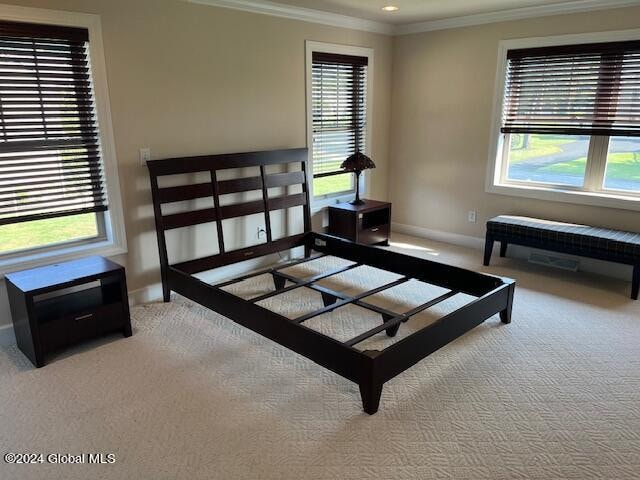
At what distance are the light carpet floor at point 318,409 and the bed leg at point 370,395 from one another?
0.05 meters

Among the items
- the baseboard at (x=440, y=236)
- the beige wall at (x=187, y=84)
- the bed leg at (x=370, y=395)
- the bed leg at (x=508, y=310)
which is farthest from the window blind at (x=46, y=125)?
the baseboard at (x=440, y=236)

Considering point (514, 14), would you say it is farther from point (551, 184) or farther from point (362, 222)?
point (362, 222)

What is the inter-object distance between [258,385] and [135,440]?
0.68m

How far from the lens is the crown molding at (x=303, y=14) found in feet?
12.6

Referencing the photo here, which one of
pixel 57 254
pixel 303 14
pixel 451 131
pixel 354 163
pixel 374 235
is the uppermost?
pixel 303 14

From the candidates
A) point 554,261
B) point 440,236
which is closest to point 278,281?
point 440,236

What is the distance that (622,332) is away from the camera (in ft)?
10.5

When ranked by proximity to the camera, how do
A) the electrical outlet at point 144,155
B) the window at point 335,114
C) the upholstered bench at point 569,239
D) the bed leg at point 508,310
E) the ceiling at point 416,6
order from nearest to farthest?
the bed leg at point 508,310 < the electrical outlet at point 144,155 < the upholstered bench at point 569,239 < the ceiling at point 416,6 < the window at point 335,114

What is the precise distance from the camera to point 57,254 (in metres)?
3.24

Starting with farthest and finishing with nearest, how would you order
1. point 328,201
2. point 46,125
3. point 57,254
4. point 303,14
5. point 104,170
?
point 328,201 → point 303,14 → point 104,170 → point 57,254 → point 46,125

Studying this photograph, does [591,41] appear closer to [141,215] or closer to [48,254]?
[141,215]

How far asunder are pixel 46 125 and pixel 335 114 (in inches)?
109

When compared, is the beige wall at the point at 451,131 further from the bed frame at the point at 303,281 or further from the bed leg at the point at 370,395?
the bed leg at the point at 370,395

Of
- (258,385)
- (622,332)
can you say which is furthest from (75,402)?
(622,332)
